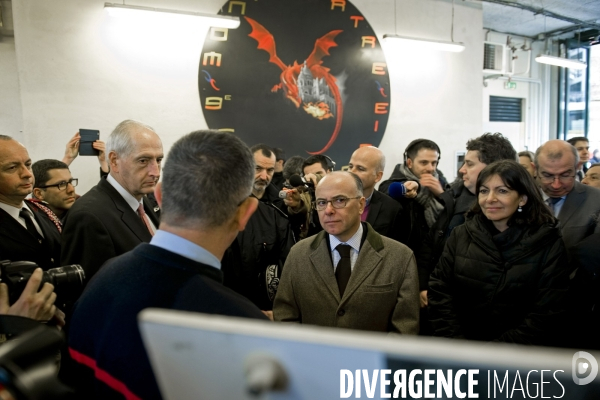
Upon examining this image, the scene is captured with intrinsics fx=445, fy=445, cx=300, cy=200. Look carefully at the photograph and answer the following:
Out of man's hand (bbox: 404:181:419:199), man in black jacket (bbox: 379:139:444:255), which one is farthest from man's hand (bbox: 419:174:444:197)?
man's hand (bbox: 404:181:419:199)

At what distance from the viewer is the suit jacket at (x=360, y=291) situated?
198 cm

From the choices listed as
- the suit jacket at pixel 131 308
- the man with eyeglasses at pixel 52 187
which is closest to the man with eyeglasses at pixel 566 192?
the suit jacket at pixel 131 308

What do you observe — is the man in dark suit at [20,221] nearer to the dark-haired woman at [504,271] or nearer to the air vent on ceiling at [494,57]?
the dark-haired woman at [504,271]

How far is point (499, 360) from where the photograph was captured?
0.38 metres

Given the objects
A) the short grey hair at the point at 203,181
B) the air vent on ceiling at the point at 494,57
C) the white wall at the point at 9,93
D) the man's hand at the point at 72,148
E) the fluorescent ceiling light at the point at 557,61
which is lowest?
the short grey hair at the point at 203,181

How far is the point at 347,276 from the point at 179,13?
3.51m

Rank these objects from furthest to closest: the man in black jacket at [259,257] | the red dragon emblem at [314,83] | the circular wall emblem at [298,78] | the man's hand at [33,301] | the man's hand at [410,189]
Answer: the red dragon emblem at [314,83], the circular wall emblem at [298,78], the man's hand at [410,189], the man in black jacket at [259,257], the man's hand at [33,301]

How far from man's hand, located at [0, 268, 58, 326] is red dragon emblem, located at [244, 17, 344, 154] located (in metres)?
4.30

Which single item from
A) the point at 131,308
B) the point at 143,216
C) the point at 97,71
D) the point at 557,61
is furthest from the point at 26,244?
the point at 557,61

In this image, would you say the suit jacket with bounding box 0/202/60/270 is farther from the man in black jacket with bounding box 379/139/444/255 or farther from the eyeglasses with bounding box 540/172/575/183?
the eyeglasses with bounding box 540/172/575/183

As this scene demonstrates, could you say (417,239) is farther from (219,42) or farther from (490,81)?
(490,81)

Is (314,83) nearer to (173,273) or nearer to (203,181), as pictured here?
(203,181)

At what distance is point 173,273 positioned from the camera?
968mm

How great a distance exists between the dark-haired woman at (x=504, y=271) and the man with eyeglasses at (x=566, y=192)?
0.68 metres
